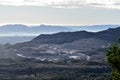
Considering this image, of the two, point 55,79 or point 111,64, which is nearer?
point 111,64

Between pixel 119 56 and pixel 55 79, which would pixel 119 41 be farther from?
pixel 55 79

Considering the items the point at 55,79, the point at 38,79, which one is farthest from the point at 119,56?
the point at 38,79

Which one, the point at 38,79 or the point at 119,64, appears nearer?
the point at 119,64

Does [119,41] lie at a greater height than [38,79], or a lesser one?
greater

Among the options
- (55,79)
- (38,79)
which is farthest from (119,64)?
(38,79)

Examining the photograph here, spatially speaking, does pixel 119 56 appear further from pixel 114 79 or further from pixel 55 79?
pixel 55 79

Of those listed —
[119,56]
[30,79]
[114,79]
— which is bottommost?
[30,79]

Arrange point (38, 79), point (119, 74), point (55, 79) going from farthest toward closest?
point (38, 79) < point (55, 79) < point (119, 74)

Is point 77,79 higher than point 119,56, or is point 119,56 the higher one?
point 119,56

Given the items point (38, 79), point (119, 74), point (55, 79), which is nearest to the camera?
point (119, 74)
